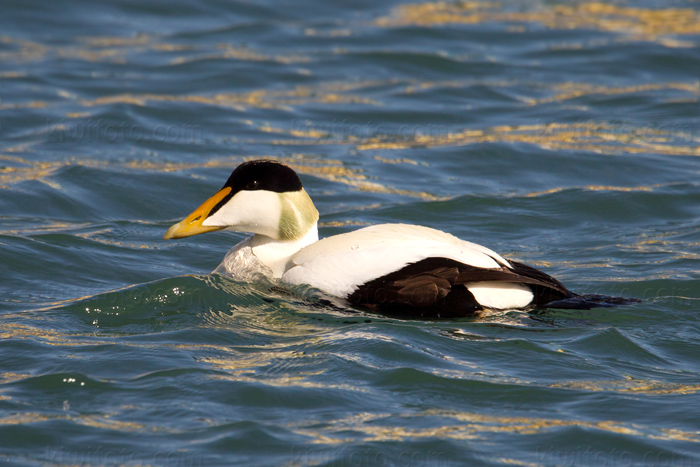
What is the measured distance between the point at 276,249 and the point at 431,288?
3.60 ft

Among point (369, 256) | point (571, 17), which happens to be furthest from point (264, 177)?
point (571, 17)

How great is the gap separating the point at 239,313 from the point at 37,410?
145 cm

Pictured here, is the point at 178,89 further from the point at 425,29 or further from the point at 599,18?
the point at 599,18

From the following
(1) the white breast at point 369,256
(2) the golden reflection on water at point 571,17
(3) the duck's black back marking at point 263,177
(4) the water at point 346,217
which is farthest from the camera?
(2) the golden reflection on water at point 571,17

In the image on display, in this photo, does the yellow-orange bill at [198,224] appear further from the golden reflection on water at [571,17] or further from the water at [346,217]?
the golden reflection on water at [571,17]

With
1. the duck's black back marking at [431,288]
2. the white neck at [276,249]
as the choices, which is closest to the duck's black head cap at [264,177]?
the white neck at [276,249]

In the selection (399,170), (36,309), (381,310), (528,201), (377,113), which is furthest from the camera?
(377,113)

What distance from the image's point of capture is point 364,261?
5098 mm

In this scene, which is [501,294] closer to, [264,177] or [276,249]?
[276,249]

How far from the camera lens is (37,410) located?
13.5 feet

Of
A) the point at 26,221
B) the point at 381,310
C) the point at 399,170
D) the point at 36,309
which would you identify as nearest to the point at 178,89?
the point at 399,170

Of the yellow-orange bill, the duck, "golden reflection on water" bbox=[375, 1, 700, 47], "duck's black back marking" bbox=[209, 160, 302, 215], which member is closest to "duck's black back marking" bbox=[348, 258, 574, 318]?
the duck

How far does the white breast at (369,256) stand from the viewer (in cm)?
507

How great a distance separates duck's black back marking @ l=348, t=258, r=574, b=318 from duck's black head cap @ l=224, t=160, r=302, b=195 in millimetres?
818
